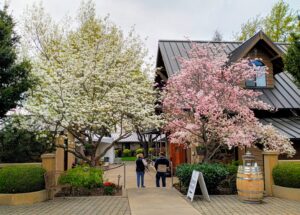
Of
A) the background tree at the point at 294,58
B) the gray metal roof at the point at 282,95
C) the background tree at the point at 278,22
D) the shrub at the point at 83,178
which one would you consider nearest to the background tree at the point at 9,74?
the shrub at the point at 83,178

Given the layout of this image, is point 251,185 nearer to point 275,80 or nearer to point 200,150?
point 200,150

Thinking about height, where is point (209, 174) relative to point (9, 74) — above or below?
below

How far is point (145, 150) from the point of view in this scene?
3394cm

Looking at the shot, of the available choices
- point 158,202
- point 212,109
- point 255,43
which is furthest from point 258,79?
point 158,202

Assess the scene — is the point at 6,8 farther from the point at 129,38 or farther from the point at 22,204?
the point at 129,38

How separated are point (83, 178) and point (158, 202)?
11.6 feet

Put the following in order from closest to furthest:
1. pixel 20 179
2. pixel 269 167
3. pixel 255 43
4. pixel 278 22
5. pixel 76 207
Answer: pixel 76 207
pixel 20 179
pixel 269 167
pixel 255 43
pixel 278 22

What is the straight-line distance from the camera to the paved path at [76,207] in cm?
A: 963

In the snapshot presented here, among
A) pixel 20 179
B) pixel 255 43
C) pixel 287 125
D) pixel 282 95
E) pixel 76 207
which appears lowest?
pixel 76 207

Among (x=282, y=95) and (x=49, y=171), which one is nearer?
(x=49, y=171)

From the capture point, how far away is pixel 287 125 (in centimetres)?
1517

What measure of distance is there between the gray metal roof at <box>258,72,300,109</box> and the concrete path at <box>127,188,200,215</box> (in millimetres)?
7366

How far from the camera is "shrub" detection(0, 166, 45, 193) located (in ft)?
36.1

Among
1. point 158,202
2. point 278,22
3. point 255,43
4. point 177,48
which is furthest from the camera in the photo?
point 278,22
